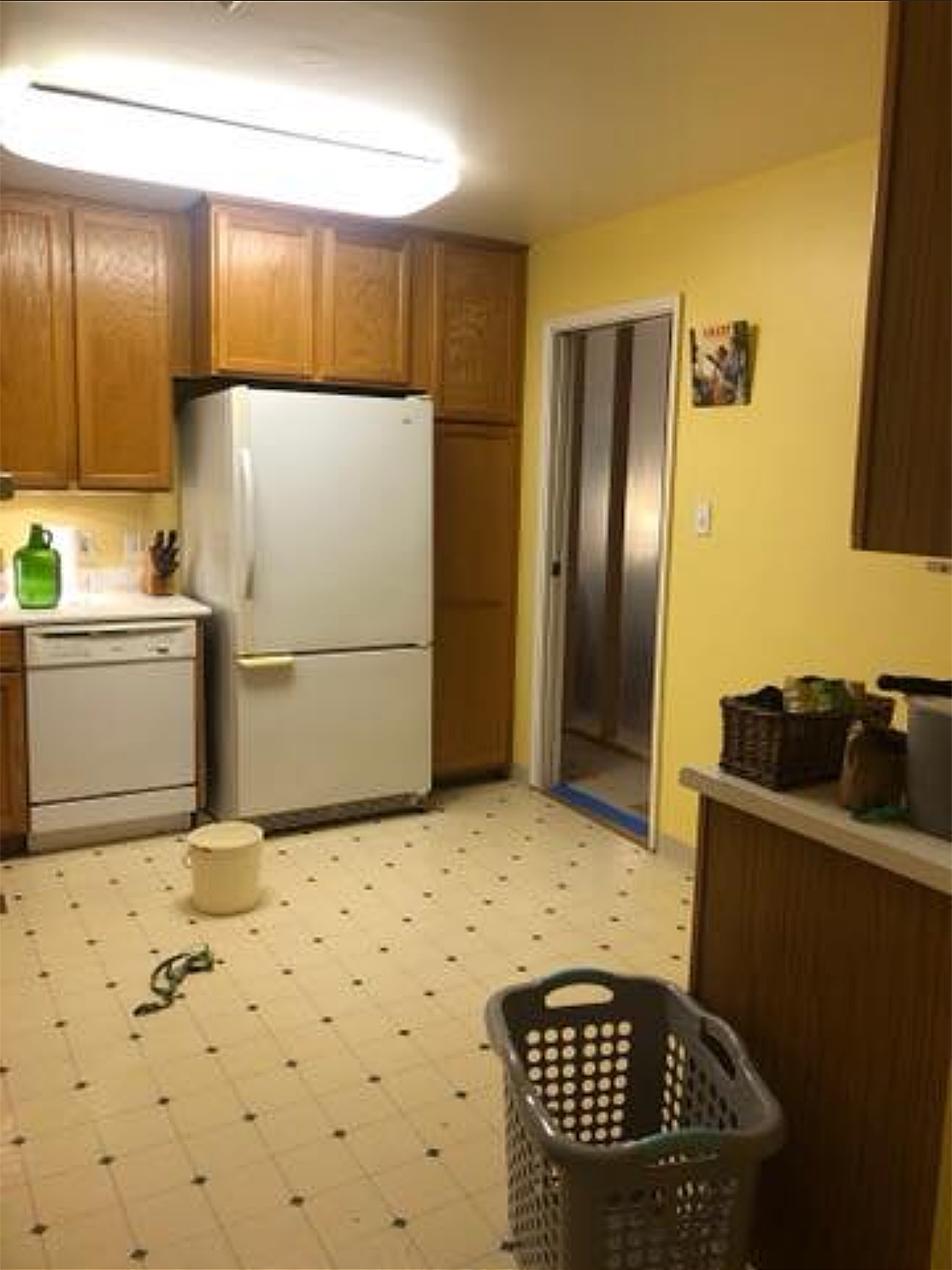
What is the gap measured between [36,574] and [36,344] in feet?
2.70

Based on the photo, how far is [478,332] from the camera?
14.0ft

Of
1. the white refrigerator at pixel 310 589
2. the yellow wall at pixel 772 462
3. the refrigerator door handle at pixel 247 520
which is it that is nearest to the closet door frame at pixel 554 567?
the yellow wall at pixel 772 462

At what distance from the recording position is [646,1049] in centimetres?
194

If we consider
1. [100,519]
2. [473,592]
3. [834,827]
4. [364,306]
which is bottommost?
[834,827]

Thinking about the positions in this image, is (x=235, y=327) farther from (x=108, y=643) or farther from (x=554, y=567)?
(x=554, y=567)

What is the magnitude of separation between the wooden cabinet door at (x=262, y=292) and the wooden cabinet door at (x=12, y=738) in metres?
1.24

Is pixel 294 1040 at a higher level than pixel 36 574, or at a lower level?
lower

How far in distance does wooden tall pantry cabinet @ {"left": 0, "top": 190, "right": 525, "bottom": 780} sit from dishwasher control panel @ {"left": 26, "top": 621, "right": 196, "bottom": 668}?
604 millimetres

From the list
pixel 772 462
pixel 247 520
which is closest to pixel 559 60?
pixel 772 462

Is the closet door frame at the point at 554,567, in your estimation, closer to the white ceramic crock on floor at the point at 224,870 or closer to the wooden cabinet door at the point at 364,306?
the wooden cabinet door at the point at 364,306

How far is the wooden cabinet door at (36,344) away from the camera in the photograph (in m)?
3.60

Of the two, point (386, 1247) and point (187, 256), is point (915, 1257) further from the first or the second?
point (187, 256)

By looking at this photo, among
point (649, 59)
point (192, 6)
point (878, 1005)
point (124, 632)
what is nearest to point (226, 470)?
point (124, 632)

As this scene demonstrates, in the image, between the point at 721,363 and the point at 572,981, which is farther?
the point at 721,363
